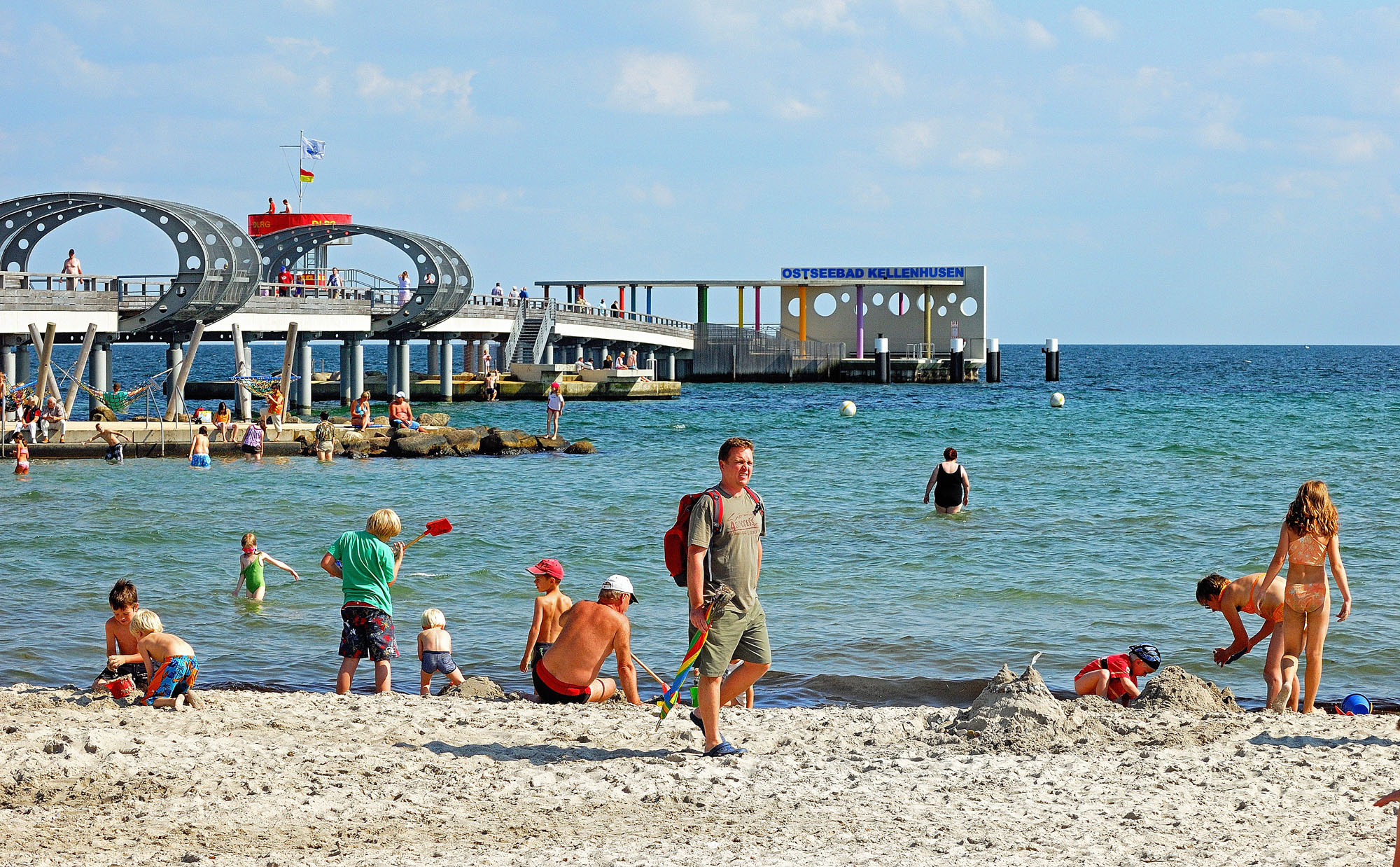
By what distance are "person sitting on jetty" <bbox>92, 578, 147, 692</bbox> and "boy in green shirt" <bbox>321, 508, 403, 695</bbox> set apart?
42.4 inches

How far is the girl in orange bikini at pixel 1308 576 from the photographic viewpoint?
745cm

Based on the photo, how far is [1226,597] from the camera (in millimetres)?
8781

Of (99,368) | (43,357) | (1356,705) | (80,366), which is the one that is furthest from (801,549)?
(99,368)

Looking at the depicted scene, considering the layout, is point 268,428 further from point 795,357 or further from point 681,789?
point 795,357

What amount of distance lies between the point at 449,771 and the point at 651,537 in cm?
1130

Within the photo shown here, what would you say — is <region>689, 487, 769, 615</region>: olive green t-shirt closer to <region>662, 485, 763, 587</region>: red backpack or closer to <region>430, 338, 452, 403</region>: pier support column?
<region>662, 485, 763, 587</region>: red backpack

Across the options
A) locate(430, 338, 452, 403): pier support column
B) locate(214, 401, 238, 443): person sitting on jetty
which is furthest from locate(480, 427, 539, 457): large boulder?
locate(430, 338, 452, 403): pier support column

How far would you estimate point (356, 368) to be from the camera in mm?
43969

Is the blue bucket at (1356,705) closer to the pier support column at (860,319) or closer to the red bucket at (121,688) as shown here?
the red bucket at (121,688)

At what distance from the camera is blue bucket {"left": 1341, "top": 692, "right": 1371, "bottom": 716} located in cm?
840

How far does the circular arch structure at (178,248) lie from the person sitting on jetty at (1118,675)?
26.2 metres

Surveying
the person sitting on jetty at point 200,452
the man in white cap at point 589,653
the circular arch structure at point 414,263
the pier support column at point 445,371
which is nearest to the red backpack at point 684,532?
the man in white cap at point 589,653

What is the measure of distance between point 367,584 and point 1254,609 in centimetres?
531

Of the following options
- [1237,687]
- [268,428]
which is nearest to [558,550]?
[1237,687]
